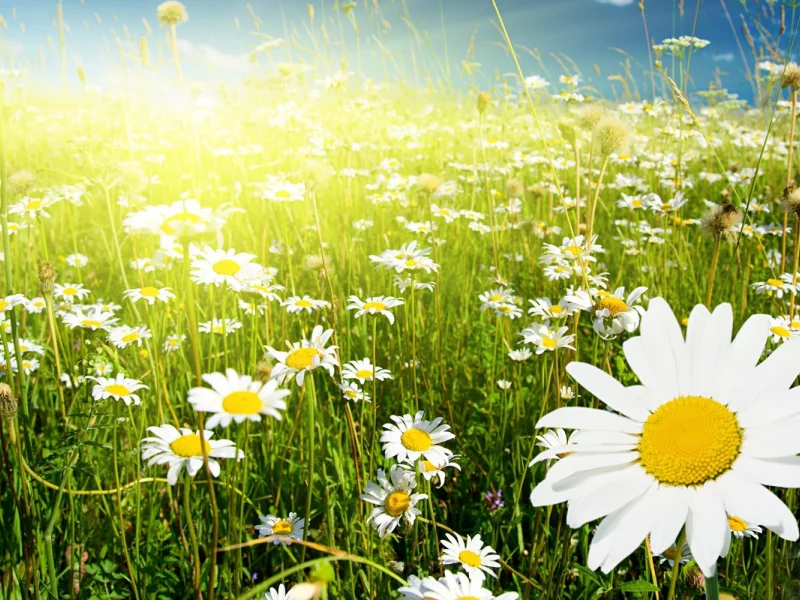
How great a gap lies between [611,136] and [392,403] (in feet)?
3.11

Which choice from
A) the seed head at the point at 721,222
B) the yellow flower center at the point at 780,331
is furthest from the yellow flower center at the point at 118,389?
the yellow flower center at the point at 780,331

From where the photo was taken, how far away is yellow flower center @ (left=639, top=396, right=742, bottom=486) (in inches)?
21.3

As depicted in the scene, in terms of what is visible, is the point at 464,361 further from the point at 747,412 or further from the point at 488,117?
the point at 488,117

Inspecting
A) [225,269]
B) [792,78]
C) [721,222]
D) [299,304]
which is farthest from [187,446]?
[792,78]

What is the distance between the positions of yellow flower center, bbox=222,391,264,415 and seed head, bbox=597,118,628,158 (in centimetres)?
96

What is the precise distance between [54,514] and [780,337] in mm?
1556

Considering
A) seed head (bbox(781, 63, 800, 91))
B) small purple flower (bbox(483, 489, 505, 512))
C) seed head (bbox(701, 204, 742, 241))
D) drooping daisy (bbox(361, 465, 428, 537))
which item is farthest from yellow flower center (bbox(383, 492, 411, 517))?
seed head (bbox(781, 63, 800, 91))

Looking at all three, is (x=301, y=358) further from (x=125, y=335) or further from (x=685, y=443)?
(x=125, y=335)

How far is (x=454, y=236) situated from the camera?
→ 10.3ft

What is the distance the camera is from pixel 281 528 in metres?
1.13

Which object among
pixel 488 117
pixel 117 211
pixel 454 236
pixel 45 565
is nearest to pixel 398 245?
pixel 454 236

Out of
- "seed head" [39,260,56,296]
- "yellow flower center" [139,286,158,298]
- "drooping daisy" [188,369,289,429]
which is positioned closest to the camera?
"drooping daisy" [188,369,289,429]

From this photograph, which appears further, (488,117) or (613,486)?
(488,117)

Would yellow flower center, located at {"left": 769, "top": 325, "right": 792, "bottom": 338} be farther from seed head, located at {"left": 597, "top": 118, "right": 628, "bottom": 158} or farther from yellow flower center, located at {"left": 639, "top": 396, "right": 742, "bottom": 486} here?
yellow flower center, located at {"left": 639, "top": 396, "right": 742, "bottom": 486}
